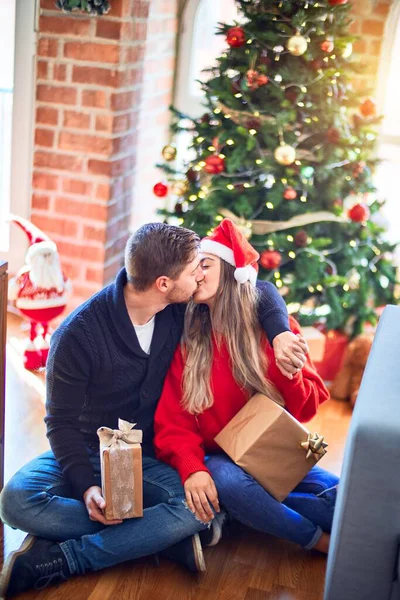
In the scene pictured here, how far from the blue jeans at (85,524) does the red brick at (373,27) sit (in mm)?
2406

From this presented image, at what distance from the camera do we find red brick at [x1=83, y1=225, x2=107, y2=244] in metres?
3.65

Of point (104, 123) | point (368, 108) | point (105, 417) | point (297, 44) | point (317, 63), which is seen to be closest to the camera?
point (105, 417)

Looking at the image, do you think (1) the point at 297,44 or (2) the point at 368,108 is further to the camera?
(2) the point at 368,108

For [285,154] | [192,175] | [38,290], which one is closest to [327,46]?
[285,154]

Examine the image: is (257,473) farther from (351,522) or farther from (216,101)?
(216,101)

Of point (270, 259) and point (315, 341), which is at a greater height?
point (270, 259)

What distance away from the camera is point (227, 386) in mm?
2367

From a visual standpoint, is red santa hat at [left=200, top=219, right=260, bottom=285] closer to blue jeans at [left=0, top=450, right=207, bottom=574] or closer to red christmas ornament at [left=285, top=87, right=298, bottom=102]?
blue jeans at [left=0, top=450, right=207, bottom=574]

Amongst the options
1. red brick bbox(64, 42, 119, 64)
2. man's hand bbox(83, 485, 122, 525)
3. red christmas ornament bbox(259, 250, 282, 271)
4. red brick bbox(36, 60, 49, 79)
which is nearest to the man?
man's hand bbox(83, 485, 122, 525)

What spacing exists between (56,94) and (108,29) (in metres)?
0.36

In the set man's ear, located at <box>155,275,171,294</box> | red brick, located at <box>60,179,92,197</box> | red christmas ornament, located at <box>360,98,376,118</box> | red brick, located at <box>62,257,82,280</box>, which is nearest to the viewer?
man's ear, located at <box>155,275,171,294</box>

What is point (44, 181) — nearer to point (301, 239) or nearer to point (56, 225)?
point (56, 225)

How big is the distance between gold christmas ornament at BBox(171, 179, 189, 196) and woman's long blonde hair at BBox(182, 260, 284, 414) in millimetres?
1104

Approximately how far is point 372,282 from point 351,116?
709mm
